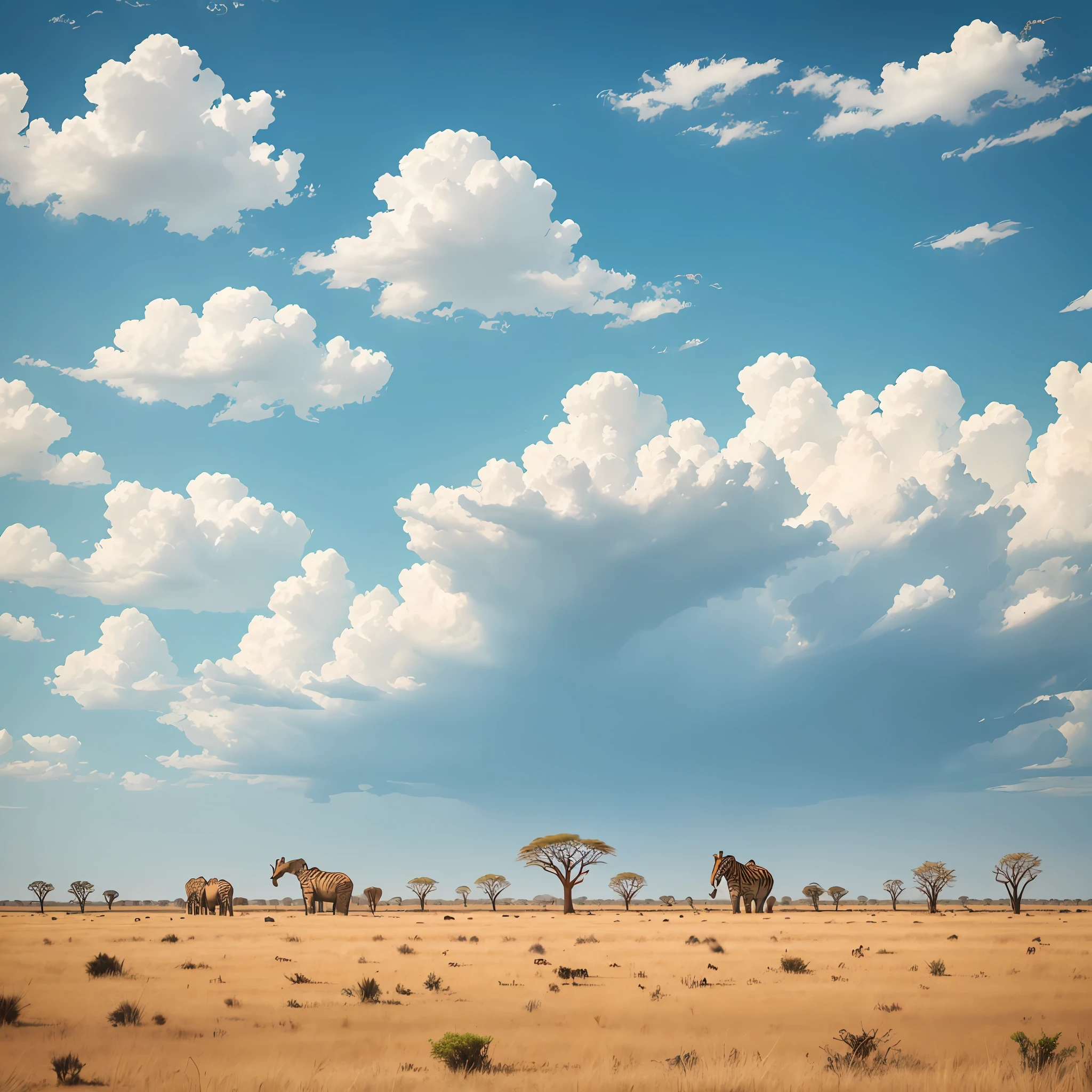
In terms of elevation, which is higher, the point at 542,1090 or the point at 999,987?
the point at 542,1090

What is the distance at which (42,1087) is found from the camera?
541 inches

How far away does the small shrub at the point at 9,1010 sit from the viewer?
18938 mm

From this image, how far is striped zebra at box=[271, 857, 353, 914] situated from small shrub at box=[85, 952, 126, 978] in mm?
57212

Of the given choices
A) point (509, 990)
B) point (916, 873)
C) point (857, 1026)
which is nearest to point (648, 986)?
point (509, 990)

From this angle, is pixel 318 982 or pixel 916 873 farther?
pixel 916 873

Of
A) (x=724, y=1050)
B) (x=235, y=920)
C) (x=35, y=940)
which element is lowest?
(x=235, y=920)

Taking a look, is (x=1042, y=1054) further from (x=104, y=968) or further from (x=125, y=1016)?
(x=104, y=968)

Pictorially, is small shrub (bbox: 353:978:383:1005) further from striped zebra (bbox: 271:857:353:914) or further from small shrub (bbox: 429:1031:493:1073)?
striped zebra (bbox: 271:857:353:914)

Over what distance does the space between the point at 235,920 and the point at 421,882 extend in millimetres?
92866

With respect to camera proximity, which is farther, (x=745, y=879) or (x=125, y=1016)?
(x=745, y=879)

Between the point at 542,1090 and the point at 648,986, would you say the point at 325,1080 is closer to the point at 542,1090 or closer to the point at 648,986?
the point at 542,1090

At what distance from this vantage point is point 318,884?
277ft

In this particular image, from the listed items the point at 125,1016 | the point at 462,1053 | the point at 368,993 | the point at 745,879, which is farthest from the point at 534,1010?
the point at 745,879

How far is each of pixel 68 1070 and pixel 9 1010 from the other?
6.48 metres
